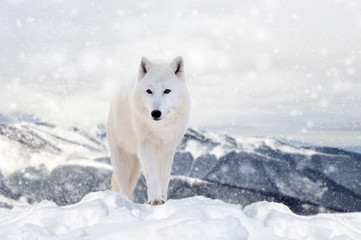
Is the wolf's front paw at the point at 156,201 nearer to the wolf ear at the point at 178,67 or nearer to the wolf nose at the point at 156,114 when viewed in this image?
the wolf nose at the point at 156,114

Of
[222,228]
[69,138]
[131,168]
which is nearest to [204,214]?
[222,228]

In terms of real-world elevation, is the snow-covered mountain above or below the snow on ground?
below

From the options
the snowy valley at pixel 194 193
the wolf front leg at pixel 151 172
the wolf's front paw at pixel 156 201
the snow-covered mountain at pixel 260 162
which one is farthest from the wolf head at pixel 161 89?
the snow-covered mountain at pixel 260 162

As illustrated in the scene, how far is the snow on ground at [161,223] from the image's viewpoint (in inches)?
110

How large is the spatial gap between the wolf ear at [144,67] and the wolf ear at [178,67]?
351mm

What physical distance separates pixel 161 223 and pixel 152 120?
2.60 m

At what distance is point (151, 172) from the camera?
5.19 m

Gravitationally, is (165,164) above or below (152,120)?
below

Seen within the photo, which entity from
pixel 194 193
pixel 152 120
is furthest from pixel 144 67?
pixel 194 193

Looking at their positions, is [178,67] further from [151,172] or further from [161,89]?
[151,172]

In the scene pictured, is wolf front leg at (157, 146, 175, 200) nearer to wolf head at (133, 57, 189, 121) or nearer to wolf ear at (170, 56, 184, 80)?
wolf head at (133, 57, 189, 121)

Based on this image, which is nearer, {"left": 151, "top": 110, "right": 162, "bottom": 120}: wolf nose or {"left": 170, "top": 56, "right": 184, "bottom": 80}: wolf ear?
{"left": 151, "top": 110, "right": 162, "bottom": 120}: wolf nose

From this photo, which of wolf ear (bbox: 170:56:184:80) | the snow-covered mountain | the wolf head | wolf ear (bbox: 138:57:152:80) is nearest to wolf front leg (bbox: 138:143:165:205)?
the wolf head

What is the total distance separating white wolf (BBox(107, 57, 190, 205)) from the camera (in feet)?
17.0
